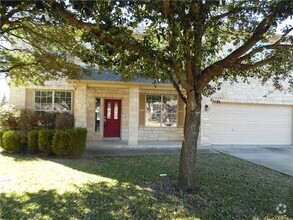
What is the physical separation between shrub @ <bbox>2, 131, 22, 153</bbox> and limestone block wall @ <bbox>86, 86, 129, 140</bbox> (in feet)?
13.1

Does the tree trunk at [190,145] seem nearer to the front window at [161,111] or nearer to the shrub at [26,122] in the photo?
the shrub at [26,122]

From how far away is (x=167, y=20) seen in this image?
4570mm

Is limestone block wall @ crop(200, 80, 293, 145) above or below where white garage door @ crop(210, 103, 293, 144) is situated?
above

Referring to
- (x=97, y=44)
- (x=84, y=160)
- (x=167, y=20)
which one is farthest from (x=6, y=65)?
(x=167, y=20)

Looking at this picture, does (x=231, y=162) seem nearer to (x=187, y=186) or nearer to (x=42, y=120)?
(x=187, y=186)

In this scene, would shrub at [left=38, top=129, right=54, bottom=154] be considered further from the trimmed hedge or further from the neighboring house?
the neighboring house

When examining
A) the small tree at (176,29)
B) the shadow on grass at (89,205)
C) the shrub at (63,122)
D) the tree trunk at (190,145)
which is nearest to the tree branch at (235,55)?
the small tree at (176,29)

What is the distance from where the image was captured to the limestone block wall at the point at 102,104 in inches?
544

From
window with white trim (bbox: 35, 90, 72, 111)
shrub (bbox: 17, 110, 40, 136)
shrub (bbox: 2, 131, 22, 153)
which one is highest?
window with white trim (bbox: 35, 90, 72, 111)

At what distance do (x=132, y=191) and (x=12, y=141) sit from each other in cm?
696

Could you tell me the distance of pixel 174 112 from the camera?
1488cm

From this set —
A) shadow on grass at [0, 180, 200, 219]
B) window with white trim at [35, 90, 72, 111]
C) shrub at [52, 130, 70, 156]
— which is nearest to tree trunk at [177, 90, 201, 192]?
shadow on grass at [0, 180, 200, 219]

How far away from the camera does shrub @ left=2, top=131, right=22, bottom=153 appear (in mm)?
10359

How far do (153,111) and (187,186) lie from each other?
8.86 metres
